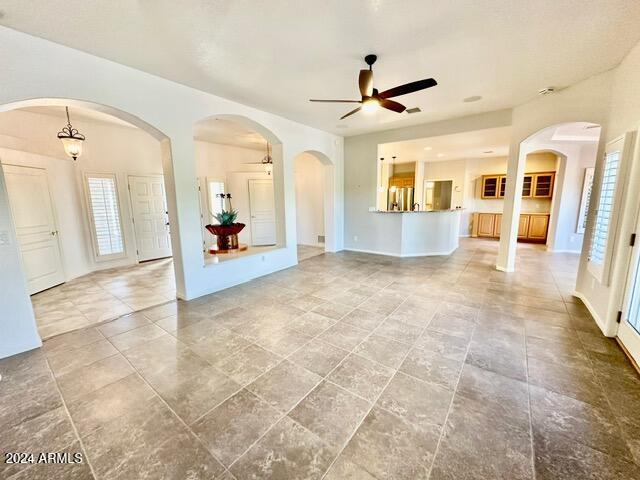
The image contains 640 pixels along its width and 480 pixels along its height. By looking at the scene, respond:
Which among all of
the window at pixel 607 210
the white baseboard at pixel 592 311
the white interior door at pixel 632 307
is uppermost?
the window at pixel 607 210

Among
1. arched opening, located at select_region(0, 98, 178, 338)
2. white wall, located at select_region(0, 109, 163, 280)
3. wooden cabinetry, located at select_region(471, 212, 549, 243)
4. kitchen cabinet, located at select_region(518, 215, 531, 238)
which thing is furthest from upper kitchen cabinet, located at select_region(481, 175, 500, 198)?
white wall, located at select_region(0, 109, 163, 280)

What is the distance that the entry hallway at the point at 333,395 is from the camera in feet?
4.64

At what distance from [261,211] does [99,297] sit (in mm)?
4367

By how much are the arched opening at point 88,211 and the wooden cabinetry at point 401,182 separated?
777cm

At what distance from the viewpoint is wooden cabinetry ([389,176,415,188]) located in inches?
374

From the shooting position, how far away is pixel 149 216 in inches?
240

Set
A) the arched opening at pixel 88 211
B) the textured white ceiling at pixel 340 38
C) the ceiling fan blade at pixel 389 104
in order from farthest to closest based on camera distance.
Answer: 1. the arched opening at pixel 88 211
2. the ceiling fan blade at pixel 389 104
3. the textured white ceiling at pixel 340 38

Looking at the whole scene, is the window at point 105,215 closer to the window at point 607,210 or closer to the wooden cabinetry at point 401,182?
the window at point 607,210

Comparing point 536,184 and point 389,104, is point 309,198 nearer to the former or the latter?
point 389,104

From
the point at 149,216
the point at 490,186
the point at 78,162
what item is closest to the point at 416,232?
the point at 490,186

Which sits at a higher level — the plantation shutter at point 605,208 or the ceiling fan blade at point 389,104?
the ceiling fan blade at point 389,104

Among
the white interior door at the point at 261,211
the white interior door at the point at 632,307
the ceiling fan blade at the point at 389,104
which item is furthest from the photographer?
the white interior door at the point at 261,211

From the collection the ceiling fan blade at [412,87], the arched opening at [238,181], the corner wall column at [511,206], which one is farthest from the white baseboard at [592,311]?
the arched opening at [238,181]

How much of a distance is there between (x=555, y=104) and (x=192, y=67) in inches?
200
